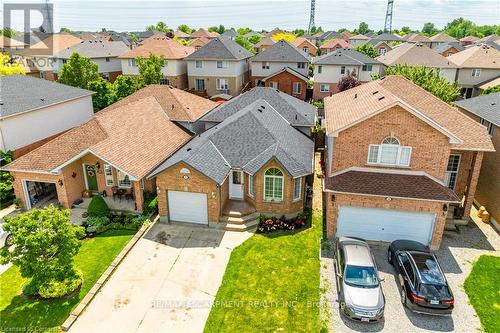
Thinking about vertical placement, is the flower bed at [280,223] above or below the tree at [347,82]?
below

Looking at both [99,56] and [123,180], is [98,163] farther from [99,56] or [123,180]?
[99,56]

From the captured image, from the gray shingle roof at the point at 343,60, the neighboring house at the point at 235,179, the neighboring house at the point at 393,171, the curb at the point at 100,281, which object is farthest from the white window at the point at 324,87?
the curb at the point at 100,281

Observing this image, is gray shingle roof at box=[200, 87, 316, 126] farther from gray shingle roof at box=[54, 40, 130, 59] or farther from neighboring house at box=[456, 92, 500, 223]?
gray shingle roof at box=[54, 40, 130, 59]

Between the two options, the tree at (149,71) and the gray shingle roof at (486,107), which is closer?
the gray shingle roof at (486,107)

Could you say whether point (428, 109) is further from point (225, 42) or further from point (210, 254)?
point (225, 42)

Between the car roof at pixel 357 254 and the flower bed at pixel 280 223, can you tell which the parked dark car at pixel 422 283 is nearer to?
the car roof at pixel 357 254

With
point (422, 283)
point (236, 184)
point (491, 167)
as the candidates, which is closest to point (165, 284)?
point (236, 184)
